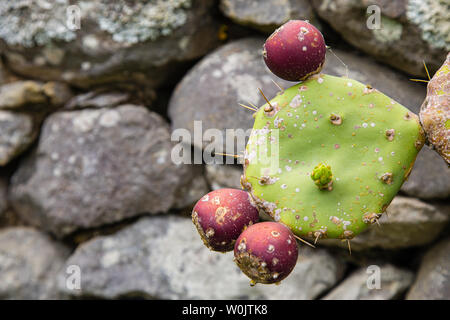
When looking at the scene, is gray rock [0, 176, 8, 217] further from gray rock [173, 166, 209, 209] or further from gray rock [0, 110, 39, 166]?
gray rock [173, 166, 209, 209]

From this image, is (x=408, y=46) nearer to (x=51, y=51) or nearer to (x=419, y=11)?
(x=419, y=11)

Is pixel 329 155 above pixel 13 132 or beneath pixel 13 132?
above

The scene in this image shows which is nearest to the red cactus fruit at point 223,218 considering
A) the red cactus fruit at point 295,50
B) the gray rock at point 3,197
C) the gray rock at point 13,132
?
the red cactus fruit at point 295,50

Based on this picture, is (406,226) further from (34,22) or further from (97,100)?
(34,22)

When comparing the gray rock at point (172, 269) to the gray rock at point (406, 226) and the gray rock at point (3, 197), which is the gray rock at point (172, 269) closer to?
the gray rock at point (406, 226)

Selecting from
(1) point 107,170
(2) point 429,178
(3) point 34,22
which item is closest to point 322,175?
(2) point 429,178

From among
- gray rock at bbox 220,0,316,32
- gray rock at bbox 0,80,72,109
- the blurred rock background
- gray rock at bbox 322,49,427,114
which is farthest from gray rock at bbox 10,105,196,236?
gray rock at bbox 322,49,427,114
